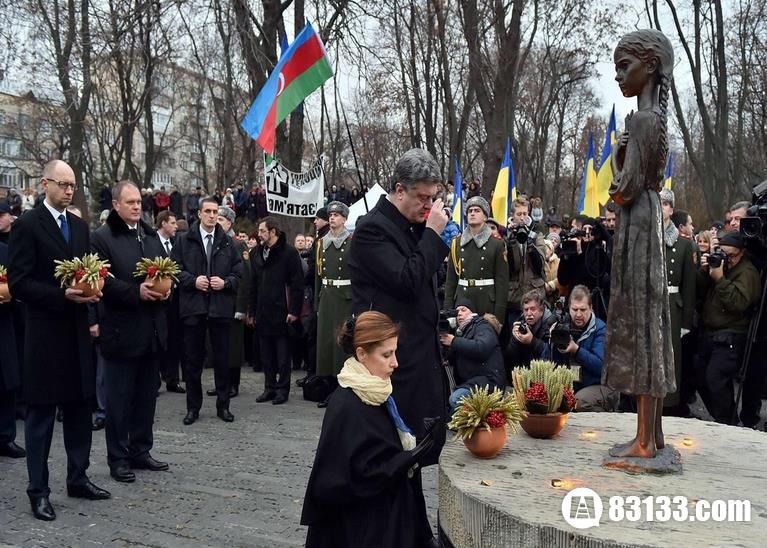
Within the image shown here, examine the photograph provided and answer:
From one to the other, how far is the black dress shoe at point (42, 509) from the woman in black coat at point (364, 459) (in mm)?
2848

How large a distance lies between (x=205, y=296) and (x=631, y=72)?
5.83 meters

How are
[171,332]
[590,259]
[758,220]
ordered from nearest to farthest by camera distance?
[758,220], [590,259], [171,332]

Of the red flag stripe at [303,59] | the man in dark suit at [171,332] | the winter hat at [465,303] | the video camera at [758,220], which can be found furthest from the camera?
the man in dark suit at [171,332]

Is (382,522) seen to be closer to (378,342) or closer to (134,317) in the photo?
(378,342)

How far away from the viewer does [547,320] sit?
307 inches

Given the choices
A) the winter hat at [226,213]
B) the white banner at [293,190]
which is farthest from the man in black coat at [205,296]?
the white banner at [293,190]

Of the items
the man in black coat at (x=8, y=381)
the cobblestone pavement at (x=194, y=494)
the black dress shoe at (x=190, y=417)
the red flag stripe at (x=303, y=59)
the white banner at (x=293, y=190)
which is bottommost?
the cobblestone pavement at (x=194, y=494)

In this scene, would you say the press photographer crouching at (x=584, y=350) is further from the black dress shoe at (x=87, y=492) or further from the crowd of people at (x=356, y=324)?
the black dress shoe at (x=87, y=492)

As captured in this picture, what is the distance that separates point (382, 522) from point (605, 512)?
1003mm

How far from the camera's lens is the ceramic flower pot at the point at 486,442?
397cm

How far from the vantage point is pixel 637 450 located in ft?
12.7

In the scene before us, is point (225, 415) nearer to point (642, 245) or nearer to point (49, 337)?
point (49, 337)

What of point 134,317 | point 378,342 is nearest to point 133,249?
point 134,317

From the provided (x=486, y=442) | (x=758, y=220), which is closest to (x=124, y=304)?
(x=486, y=442)
